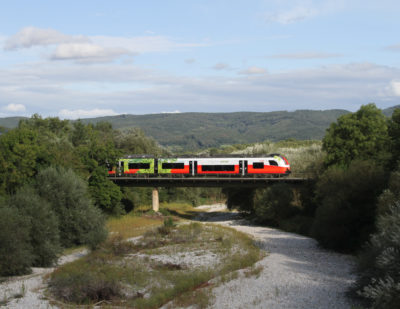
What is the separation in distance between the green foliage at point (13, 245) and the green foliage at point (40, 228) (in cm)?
108

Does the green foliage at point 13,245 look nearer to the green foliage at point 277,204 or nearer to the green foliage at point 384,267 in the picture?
the green foliage at point 384,267

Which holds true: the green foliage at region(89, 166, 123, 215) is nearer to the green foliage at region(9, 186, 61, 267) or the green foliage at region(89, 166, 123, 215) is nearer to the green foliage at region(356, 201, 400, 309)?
the green foliage at region(9, 186, 61, 267)

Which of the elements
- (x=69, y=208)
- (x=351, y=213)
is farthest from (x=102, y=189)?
(x=351, y=213)

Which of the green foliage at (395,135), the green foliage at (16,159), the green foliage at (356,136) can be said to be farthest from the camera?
the green foliage at (356,136)

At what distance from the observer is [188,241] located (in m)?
36.9

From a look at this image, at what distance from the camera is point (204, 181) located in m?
56.7

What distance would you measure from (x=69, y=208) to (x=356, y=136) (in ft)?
94.6

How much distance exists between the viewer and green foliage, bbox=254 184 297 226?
48719 mm

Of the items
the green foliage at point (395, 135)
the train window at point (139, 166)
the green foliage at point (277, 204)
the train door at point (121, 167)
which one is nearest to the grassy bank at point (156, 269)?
the green foliage at point (277, 204)

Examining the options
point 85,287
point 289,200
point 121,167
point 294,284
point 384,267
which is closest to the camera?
point 384,267

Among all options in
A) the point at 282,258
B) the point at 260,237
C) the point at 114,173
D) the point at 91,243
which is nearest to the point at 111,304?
the point at 282,258

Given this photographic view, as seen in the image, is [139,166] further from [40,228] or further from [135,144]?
[40,228]

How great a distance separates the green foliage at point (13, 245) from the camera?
27.4m

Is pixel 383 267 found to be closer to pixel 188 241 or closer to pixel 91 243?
pixel 188 241
